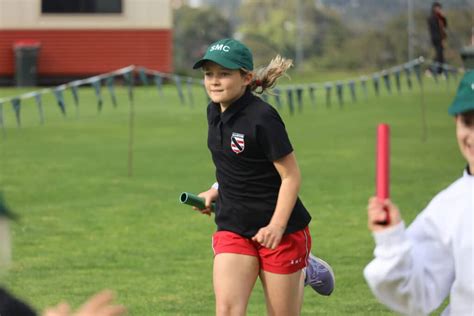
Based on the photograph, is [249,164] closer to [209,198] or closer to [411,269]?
[209,198]

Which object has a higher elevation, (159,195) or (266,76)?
(266,76)

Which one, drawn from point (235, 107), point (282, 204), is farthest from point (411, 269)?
point (235, 107)

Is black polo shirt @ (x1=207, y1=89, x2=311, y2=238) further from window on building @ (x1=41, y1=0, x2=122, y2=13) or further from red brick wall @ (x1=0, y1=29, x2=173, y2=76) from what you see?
red brick wall @ (x1=0, y1=29, x2=173, y2=76)

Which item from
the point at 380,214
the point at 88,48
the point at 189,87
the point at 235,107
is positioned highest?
the point at 380,214

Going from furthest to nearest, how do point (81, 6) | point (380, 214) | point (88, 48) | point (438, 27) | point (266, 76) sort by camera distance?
1. point (88, 48)
2. point (81, 6)
3. point (438, 27)
4. point (266, 76)
5. point (380, 214)

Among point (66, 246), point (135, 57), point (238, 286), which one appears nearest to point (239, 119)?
point (238, 286)

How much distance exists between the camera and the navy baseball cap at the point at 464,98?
3939 mm

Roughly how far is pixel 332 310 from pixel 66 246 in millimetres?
3663

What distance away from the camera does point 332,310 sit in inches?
364

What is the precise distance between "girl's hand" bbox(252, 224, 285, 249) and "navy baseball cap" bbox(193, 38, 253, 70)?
0.86 meters

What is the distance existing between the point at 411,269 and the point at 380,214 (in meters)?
0.29

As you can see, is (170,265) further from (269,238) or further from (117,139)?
(117,139)

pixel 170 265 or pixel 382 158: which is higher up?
pixel 382 158

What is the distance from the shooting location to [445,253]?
3965 mm
